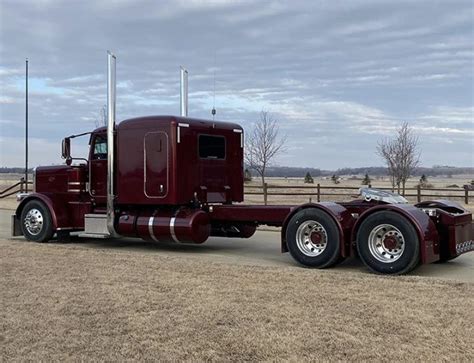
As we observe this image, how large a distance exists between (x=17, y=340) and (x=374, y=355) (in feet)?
9.77

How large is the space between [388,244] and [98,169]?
256 inches

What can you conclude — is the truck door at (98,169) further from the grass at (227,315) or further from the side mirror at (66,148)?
the grass at (227,315)

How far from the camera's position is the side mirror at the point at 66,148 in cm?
1339

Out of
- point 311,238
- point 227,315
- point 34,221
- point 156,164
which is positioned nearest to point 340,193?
point 34,221

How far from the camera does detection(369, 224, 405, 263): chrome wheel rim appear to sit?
9016 millimetres

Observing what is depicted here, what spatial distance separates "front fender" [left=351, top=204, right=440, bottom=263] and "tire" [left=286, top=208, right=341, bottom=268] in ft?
1.17

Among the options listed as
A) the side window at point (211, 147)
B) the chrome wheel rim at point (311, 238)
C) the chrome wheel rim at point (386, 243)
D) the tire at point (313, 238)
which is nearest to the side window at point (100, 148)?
the side window at point (211, 147)

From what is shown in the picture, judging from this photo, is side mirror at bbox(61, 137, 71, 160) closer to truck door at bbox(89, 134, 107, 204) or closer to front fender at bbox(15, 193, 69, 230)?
truck door at bbox(89, 134, 107, 204)

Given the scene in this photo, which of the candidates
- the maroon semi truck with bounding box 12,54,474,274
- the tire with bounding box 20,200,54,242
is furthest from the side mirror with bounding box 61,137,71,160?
the tire with bounding box 20,200,54,242

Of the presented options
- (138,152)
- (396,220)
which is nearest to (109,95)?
(138,152)

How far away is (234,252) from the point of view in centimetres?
1202

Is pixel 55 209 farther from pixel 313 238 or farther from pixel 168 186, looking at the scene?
pixel 313 238

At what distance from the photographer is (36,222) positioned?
13195 mm

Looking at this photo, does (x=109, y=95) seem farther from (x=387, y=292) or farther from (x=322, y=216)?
(x=387, y=292)
